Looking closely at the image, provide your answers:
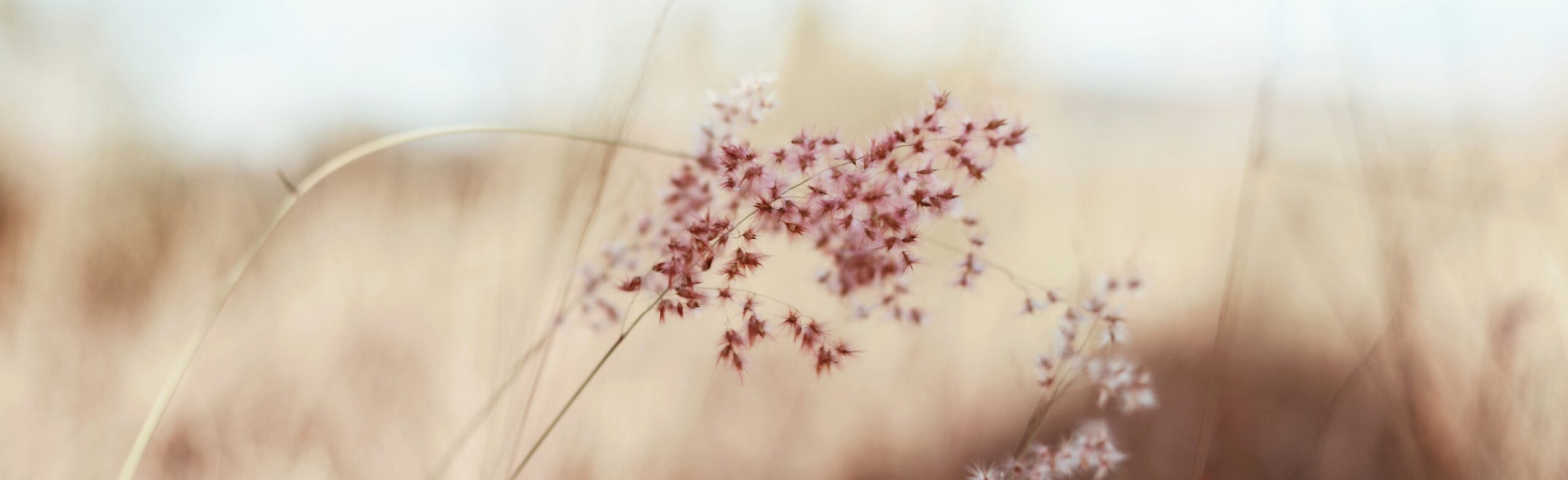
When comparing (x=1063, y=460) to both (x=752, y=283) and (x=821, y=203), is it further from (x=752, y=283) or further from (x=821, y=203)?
(x=752, y=283)

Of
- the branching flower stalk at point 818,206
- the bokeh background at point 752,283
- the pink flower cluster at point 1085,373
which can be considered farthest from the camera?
the bokeh background at point 752,283

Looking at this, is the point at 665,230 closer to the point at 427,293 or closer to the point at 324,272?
the point at 427,293

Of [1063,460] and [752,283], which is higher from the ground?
[752,283]

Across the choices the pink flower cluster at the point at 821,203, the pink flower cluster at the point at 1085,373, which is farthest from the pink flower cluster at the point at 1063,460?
the pink flower cluster at the point at 821,203

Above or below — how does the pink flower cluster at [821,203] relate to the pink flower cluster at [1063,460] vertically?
above

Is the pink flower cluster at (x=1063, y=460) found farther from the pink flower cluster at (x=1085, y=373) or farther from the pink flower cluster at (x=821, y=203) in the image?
the pink flower cluster at (x=821, y=203)

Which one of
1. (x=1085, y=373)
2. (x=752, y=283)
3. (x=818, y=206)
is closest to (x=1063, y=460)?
(x=1085, y=373)

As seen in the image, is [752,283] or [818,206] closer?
[818,206]

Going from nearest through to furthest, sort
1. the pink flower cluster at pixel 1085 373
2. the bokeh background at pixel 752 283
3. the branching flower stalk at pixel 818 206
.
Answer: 1. the branching flower stalk at pixel 818 206
2. the pink flower cluster at pixel 1085 373
3. the bokeh background at pixel 752 283
